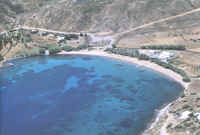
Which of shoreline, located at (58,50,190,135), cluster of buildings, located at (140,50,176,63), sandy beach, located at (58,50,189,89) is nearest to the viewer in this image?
shoreline, located at (58,50,190,135)

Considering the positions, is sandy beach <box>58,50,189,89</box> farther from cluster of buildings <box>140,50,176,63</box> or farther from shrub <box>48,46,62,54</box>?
cluster of buildings <box>140,50,176,63</box>

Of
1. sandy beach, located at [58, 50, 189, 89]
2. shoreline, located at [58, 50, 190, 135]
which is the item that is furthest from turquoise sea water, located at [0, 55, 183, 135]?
sandy beach, located at [58, 50, 189, 89]

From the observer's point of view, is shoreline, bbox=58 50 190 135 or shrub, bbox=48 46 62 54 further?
shrub, bbox=48 46 62 54

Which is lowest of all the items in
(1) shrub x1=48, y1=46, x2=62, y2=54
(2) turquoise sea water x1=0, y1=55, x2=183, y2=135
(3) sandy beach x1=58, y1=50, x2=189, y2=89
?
(2) turquoise sea water x1=0, y1=55, x2=183, y2=135

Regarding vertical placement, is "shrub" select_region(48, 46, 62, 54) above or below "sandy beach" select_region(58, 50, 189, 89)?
above

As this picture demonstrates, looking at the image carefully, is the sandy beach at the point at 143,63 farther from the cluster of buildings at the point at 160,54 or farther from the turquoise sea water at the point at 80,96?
the cluster of buildings at the point at 160,54

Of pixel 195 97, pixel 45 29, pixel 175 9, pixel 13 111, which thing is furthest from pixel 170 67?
pixel 45 29

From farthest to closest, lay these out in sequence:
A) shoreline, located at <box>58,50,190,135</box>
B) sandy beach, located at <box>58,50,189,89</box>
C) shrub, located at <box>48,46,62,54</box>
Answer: shrub, located at <box>48,46,62,54</box>, sandy beach, located at <box>58,50,189,89</box>, shoreline, located at <box>58,50,190,135</box>

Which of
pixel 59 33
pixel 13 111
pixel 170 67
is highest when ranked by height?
pixel 59 33

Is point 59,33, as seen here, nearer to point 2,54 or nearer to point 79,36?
point 79,36
